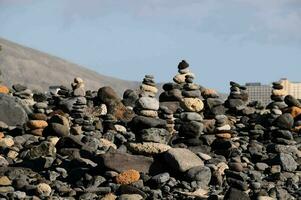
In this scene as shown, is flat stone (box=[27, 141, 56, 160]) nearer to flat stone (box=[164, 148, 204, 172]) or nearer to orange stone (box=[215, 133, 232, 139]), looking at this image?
flat stone (box=[164, 148, 204, 172])

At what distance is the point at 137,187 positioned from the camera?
19.1 metres

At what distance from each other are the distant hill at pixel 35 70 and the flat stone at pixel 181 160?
439 feet

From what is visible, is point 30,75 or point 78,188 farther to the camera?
point 30,75

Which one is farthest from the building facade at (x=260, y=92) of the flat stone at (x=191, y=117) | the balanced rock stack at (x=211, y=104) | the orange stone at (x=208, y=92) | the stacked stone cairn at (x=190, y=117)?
the flat stone at (x=191, y=117)

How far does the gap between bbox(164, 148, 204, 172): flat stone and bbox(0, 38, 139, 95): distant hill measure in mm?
133678

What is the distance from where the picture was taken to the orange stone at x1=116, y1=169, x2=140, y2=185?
766 inches

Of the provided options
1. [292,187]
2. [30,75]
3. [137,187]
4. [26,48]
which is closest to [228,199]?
[137,187]

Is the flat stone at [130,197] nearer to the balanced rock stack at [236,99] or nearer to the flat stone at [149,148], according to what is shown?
the flat stone at [149,148]

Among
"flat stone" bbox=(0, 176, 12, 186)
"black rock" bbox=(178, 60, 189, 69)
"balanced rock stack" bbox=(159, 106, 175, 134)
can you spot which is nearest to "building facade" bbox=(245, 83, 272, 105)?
"black rock" bbox=(178, 60, 189, 69)

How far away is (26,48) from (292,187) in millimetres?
183172

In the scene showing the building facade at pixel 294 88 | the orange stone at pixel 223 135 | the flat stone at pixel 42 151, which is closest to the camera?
the flat stone at pixel 42 151

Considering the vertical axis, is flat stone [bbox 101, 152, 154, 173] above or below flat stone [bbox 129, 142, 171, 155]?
below

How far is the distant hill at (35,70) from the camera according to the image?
16325cm

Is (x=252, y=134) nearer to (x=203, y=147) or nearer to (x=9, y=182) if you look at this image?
(x=203, y=147)
